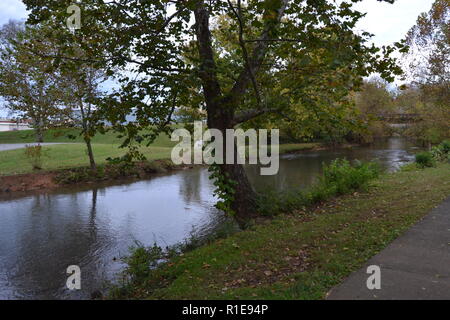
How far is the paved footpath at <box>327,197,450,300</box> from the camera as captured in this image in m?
3.61

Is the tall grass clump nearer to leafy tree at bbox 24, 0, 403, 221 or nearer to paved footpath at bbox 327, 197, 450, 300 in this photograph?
leafy tree at bbox 24, 0, 403, 221

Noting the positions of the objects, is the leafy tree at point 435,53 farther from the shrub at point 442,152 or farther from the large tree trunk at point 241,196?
the large tree trunk at point 241,196

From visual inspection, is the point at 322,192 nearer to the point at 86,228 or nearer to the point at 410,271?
the point at 410,271

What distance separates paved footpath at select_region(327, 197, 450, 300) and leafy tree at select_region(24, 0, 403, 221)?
249cm

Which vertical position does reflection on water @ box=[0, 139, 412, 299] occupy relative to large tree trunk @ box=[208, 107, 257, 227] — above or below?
below

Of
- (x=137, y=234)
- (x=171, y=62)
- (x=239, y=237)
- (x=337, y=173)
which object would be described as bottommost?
(x=137, y=234)

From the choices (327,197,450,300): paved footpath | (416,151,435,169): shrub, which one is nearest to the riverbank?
(327,197,450,300): paved footpath

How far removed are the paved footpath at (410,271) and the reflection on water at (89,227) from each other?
14.7ft

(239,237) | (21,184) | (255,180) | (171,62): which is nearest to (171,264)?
(239,237)

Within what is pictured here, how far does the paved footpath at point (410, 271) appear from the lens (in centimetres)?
361

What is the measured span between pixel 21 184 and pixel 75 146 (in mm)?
9136

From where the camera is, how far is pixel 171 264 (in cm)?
609
